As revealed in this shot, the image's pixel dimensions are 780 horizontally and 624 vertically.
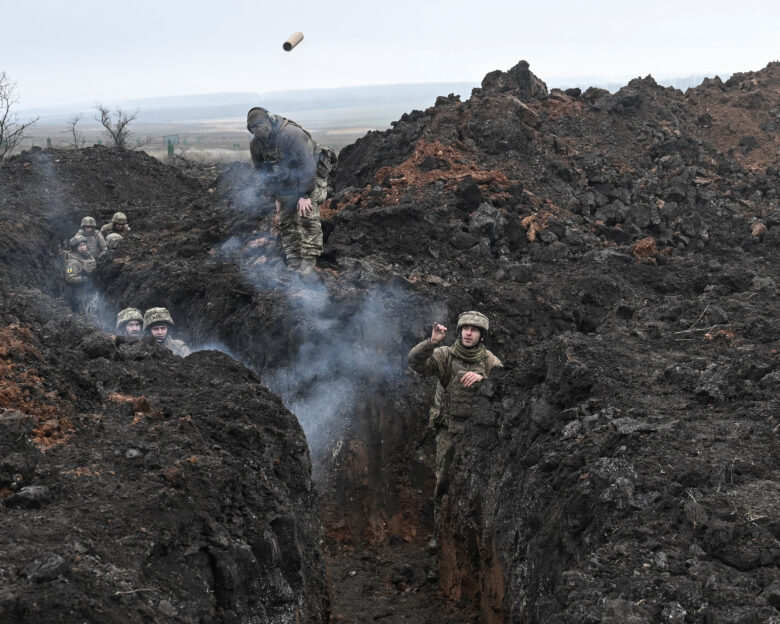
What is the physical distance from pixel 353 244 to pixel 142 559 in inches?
319

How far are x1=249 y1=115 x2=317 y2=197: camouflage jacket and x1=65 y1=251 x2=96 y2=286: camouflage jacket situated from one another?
521 cm

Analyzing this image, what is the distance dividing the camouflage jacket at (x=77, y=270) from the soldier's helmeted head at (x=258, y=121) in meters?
5.72

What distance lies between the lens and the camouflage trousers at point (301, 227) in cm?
1120

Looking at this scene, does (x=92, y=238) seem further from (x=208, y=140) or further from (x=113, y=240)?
(x=208, y=140)

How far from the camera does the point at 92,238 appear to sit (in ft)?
50.4

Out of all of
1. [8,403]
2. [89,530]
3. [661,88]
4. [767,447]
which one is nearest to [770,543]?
[767,447]

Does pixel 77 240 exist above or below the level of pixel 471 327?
above

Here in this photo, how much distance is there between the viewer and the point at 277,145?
10398mm

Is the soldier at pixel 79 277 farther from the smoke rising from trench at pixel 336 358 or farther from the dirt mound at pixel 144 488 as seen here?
the dirt mound at pixel 144 488

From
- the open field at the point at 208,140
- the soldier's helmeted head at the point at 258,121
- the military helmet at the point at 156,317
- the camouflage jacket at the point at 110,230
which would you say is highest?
the soldier's helmeted head at the point at 258,121

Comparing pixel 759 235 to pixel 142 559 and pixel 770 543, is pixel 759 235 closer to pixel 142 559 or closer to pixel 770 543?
pixel 770 543

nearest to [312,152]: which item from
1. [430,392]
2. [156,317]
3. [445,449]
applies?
[156,317]

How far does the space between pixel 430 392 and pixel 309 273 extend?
96.4 inches

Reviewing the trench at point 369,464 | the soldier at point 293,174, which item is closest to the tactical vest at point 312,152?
the soldier at point 293,174
